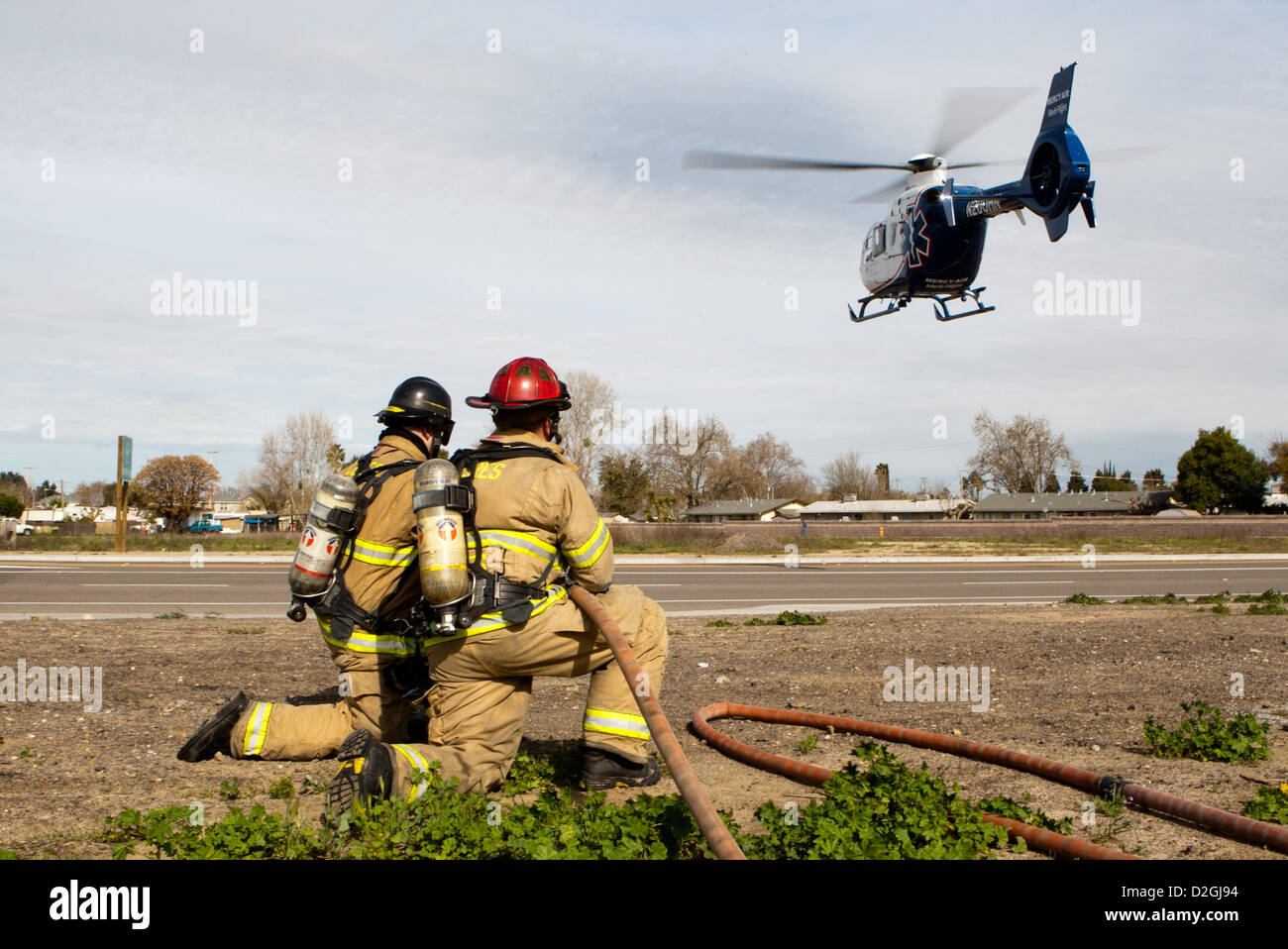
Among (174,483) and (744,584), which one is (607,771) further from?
(174,483)

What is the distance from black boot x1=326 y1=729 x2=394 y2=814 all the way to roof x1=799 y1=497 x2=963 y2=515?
9634 centimetres

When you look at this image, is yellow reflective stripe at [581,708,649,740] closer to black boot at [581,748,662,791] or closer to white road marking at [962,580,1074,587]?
black boot at [581,748,662,791]

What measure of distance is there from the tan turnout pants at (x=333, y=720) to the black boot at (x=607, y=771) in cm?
105

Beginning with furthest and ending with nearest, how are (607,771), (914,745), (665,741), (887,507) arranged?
1. (887,507)
2. (914,745)
3. (607,771)
4. (665,741)

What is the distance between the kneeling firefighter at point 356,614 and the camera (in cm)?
458

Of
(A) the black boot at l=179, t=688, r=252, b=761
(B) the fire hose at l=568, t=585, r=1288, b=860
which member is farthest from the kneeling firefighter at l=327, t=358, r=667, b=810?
(A) the black boot at l=179, t=688, r=252, b=761

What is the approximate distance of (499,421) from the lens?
15.7 feet

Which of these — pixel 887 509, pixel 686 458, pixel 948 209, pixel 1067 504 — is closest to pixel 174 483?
pixel 686 458

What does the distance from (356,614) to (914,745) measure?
3.21 m

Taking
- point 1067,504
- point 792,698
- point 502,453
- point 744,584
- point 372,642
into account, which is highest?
point 502,453

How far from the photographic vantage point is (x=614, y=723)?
15.1ft

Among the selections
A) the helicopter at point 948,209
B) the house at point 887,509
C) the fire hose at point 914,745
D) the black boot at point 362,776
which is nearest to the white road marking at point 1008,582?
the helicopter at point 948,209
